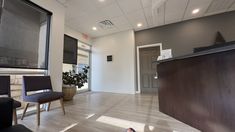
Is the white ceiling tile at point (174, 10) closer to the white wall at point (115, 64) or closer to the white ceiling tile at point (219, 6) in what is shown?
the white ceiling tile at point (219, 6)

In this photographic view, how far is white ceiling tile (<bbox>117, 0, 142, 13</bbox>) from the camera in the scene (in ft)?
10.3

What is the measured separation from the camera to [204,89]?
1.48 metres

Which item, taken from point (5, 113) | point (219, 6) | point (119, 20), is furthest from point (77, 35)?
point (219, 6)

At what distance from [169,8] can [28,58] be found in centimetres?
405

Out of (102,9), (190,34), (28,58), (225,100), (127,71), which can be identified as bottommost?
(225,100)

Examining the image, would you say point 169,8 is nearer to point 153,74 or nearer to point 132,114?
point 153,74

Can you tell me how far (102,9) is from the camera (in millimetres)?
3447

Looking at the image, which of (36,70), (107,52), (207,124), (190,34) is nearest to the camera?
(207,124)

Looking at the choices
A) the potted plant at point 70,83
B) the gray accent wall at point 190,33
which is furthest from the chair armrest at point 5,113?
the gray accent wall at point 190,33

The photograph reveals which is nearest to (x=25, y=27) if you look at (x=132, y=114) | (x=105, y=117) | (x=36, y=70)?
(x=36, y=70)

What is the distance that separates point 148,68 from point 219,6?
3055 mm

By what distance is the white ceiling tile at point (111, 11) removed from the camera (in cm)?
332

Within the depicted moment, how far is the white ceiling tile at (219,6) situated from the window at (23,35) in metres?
4.68

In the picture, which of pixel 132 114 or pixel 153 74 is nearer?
pixel 132 114
